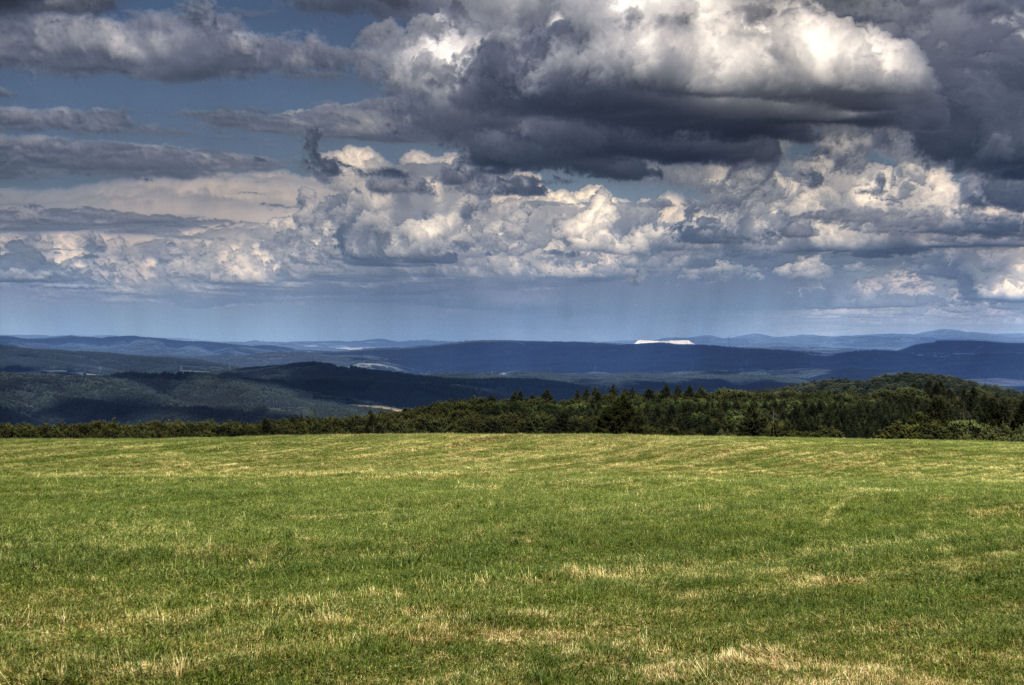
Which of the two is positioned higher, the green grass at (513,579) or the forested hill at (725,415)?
the green grass at (513,579)

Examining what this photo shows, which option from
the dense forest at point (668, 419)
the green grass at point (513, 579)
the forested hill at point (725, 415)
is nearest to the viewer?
the green grass at point (513, 579)

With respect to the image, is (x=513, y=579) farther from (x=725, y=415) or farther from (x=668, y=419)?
(x=725, y=415)

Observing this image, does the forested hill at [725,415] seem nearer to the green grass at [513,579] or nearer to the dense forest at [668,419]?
the dense forest at [668,419]

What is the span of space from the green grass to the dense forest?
207 ft

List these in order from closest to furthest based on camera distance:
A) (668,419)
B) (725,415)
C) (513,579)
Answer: (513,579) < (668,419) < (725,415)

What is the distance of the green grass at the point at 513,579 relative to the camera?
50.3 feet

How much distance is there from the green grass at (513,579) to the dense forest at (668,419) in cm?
6299

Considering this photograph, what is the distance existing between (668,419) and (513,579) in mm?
143411

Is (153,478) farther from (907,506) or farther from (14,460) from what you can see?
(907,506)

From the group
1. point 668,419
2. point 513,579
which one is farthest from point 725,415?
point 513,579

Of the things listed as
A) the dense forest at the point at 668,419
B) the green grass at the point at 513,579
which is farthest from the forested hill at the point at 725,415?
the green grass at the point at 513,579

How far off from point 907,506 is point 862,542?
26.6 ft

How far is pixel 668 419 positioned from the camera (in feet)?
533

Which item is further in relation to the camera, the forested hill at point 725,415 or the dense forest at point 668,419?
the forested hill at point 725,415
